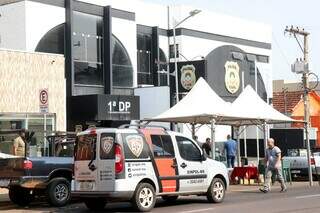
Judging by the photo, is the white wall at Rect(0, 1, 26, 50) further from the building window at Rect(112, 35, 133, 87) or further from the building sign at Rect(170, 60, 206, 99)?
the building sign at Rect(170, 60, 206, 99)

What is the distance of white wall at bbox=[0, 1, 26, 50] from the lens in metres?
29.7

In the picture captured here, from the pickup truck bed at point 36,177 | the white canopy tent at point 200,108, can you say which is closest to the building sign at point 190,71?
the white canopy tent at point 200,108

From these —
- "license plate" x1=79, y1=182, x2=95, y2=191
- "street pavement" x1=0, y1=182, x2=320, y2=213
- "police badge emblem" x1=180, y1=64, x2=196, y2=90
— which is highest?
"police badge emblem" x1=180, y1=64, x2=196, y2=90

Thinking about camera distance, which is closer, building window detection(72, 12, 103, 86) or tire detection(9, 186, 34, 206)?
tire detection(9, 186, 34, 206)

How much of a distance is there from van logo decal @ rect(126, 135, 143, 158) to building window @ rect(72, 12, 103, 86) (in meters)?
17.9

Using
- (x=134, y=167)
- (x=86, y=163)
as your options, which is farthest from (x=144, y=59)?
(x=134, y=167)

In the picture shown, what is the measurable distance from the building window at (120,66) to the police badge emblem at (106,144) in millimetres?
20332

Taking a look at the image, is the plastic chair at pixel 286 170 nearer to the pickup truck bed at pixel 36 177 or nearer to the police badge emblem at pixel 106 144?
the pickup truck bed at pixel 36 177

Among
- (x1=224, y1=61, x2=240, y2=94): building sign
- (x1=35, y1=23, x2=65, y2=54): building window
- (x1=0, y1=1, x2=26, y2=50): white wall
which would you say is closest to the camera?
(x1=0, y1=1, x2=26, y2=50): white wall

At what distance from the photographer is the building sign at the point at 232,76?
1662 inches

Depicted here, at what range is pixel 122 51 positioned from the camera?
116 ft

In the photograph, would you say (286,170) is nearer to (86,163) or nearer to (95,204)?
(95,204)

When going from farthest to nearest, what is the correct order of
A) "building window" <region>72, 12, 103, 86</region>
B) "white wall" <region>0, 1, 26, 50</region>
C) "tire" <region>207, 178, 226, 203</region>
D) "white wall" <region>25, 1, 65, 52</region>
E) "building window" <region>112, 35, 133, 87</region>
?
"building window" <region>112, 35, 133, 87</region> → "building window" <region>72, 12, 103, 86</region> → "white wall" <region>25, 1, 65, 52</region> → "white wall" <region>0, 1, 26, 50</region> → "tire" <region>207, 178, 226, 203</region>

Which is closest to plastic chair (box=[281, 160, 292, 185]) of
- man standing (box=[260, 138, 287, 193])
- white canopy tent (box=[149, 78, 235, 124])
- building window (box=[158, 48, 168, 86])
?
white canopy tent (box=[149, 78, 235, 124])
